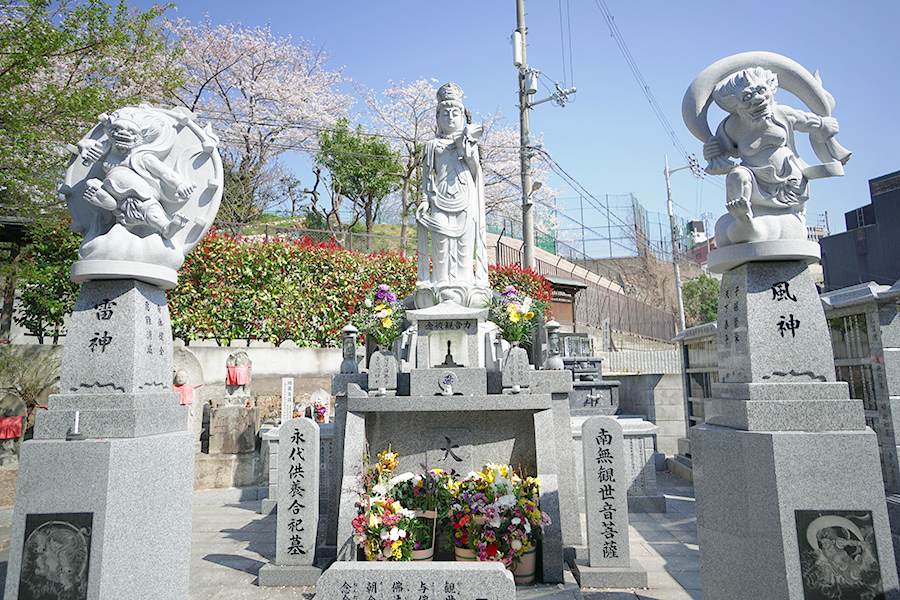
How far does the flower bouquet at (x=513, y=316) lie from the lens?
6.49 m

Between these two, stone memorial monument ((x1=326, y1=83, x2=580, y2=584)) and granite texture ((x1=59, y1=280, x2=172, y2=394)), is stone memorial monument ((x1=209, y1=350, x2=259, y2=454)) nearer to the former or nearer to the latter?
stone memorial monument ((x1=326, y1=83, x2=580, y2=584))

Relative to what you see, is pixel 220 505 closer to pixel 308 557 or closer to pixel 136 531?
pixel 308 557

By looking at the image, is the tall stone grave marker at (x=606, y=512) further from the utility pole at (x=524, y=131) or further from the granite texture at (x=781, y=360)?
the utility pole at (x=524, y=131)

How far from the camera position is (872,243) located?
696 inches

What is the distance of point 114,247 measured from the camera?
151 inches

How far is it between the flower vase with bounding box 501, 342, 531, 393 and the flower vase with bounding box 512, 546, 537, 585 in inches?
64.8

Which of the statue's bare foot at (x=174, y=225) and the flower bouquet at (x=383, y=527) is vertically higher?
the statue's bare foot at (x=174, y=225)

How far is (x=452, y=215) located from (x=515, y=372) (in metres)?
2.96

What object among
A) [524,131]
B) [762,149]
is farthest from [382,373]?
[524,131]

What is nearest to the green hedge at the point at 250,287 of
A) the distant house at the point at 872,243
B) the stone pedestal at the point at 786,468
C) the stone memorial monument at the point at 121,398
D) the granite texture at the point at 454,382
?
the stone memorial monument at the point at 121,398

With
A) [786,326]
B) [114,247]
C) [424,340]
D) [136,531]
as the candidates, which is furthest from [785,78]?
[136,531]

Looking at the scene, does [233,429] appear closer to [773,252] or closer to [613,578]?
[613,578]

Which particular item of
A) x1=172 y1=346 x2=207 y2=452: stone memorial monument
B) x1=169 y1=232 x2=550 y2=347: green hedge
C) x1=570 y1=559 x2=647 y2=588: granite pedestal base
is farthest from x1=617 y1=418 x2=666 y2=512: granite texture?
x1=169 y1=232 x2=550 y2=347: green hedge

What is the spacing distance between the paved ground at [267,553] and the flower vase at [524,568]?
9cm
